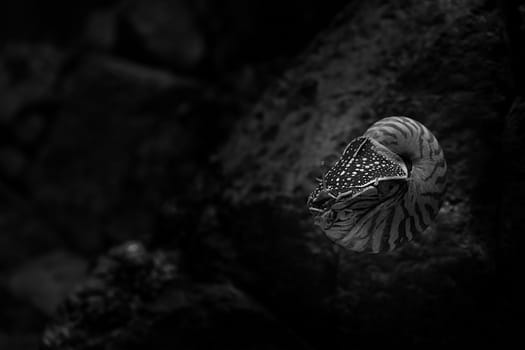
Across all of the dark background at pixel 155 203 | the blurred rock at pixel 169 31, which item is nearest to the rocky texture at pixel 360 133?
the dark background at pixel 155 203

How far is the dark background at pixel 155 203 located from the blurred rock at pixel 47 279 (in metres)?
0.02

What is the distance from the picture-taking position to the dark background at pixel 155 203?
2213 mm

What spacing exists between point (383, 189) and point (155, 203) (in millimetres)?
3252

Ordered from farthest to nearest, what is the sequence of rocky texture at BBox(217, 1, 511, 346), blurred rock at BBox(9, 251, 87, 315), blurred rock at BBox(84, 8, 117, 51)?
blurred rock at BBox(84, 8, 117, 51) → blurred rock at BBox(9, 251, 87, 315) → rocky texture at BBox(217, 1, 511, 346)

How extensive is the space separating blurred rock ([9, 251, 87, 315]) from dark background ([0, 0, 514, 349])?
0.02m

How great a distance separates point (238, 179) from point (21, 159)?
3.31 m

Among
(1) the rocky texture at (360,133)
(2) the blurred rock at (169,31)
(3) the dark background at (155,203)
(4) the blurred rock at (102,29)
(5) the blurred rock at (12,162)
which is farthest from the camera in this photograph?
(5) the blurred rock at (12,162)

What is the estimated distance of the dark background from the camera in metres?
2.21

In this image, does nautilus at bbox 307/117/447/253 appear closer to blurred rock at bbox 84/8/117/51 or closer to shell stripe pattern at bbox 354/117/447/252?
shell stripe pattern at bbox 354/117/447/252

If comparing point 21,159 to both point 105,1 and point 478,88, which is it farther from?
point 478,88

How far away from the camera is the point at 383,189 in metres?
1.44

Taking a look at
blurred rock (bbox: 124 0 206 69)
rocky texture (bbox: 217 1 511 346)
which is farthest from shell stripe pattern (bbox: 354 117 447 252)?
blurred rock (bbox: 124 0 206 69)

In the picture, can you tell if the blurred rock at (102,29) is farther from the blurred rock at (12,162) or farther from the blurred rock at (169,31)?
the blurred rock at (12,162)

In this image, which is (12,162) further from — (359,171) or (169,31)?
(359,171)
